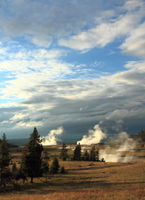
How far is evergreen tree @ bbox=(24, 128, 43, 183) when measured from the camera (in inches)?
1993

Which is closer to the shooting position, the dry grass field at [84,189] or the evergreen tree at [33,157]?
the dry grass field at [84,189]

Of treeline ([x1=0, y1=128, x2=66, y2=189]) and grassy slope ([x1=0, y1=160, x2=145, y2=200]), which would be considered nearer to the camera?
grassy slope ([x1=0, y1=160, x2=145, y2=200])

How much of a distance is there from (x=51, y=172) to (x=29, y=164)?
62.5ft

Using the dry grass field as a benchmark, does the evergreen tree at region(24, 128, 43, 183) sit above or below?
above

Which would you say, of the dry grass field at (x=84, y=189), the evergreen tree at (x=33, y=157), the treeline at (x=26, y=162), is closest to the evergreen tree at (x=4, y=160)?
the treeline at (x=26, y=162)

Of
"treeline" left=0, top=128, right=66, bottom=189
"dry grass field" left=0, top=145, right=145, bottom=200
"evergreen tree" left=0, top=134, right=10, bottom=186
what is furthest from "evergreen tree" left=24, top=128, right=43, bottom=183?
"evergreen tree" left=0, top=134, right=10, bottom=186

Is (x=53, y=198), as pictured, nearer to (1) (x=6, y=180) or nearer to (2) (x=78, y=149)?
(1) (x=6, y=180)

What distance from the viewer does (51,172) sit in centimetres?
6856

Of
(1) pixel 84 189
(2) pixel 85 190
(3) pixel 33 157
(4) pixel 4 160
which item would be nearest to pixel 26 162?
(3) pixel 33 157

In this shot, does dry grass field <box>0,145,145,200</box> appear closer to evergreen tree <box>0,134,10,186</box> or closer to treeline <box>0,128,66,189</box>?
treeline <box>0,128,66,189</box>

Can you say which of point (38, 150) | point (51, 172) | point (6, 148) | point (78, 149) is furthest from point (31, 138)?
Result: point (78, 149)

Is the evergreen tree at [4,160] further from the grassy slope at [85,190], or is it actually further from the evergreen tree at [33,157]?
the evergreen tree at [33,157]

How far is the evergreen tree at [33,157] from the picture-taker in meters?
50.6

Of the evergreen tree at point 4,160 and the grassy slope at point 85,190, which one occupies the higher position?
the evergreen tree at point 4,160
